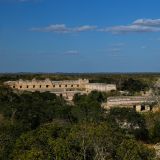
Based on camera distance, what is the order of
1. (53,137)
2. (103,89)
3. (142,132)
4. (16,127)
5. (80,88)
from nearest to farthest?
(53,137)
(16,127)
(142,132)
(103,89)
(80,88)

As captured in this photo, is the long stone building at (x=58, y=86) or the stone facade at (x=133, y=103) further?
the long stone building at (x=58, y=86)

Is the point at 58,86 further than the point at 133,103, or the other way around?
→ the point at 58,86

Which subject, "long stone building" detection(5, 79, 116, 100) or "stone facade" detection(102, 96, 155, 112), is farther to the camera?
"long stone building" detection(5, 79, 116, 100)

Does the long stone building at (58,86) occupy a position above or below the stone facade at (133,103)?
above

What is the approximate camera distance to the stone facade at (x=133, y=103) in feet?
162

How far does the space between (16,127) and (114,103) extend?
1014 inches

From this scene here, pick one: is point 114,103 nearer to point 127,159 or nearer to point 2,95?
point 2,95

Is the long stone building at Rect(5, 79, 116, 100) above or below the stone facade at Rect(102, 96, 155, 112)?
above

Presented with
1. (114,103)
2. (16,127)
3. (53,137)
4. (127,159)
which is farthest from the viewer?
(114,103)

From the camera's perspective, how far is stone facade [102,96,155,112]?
4946cm

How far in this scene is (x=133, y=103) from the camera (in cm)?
5100

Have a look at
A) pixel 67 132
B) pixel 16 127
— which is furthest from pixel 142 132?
pixel 67 132

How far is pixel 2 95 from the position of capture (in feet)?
170

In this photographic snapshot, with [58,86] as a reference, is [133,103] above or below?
below
